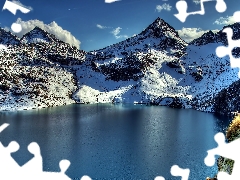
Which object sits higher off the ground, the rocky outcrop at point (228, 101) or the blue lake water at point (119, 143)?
the rocky outcrop at point (228, 101)

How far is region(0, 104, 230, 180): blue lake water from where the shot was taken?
5803 centimetres

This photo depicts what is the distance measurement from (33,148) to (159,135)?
84.6 meters

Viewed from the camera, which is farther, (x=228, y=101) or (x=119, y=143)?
(x=228, y=101)

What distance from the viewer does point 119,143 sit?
79.4m

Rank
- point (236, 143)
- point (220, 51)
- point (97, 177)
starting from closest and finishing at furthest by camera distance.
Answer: point (236, 143)
point (220, 51)
point (97, 177)

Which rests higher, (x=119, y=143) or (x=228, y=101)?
(x=228, y=101)

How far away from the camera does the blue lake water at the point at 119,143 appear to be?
5803cm

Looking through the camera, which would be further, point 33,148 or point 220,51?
point 33,148

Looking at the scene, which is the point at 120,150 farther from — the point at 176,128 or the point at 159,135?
the point at 176,128

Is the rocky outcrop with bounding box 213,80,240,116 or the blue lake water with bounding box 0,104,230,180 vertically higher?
the rocky outcrop with bounding box 213,80,240,116

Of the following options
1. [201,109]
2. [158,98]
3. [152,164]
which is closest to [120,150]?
[152,164]

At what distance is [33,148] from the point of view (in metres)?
7.46

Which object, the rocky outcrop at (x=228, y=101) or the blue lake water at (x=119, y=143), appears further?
A: the rocky outcrop at (x=228, y=101)

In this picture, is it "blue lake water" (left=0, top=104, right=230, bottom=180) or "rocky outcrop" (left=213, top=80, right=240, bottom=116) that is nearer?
"blue lake water" (left=0, top=104, right=230, bottom=180)
